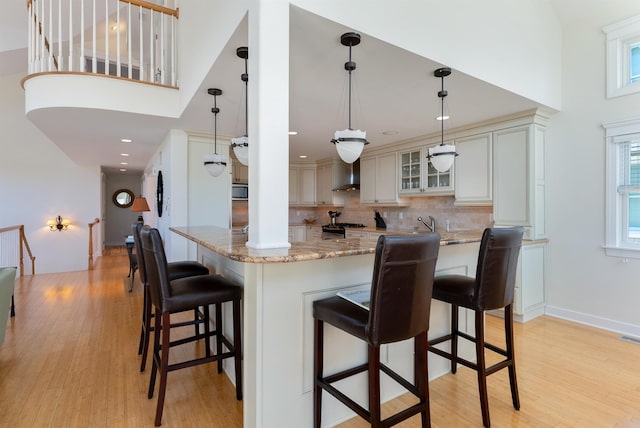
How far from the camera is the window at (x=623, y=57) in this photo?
124 inches

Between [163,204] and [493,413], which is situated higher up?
[163,204]

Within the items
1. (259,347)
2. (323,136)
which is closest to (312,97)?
(323,136)

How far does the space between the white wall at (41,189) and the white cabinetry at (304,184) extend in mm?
4918

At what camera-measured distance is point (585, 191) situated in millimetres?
3482

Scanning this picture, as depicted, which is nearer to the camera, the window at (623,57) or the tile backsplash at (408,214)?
the window at (623,57)

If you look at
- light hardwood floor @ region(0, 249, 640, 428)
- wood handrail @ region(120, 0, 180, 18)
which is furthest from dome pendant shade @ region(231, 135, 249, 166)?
wood handrail @ region(120, 0, 180, 18)

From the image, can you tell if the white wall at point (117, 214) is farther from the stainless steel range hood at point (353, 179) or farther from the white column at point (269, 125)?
the white column at point (269, 125)

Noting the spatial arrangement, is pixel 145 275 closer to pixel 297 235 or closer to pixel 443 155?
pixel 297 235

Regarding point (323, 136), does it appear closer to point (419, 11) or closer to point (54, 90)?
point (419, 11)

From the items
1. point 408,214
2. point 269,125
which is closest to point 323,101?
point 269,125

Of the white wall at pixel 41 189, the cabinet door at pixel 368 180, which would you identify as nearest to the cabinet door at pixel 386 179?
the cabinet door at pixel 368 180

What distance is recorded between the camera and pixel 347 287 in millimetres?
1879

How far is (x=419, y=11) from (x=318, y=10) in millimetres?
905

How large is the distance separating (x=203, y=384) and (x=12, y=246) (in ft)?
22.1
